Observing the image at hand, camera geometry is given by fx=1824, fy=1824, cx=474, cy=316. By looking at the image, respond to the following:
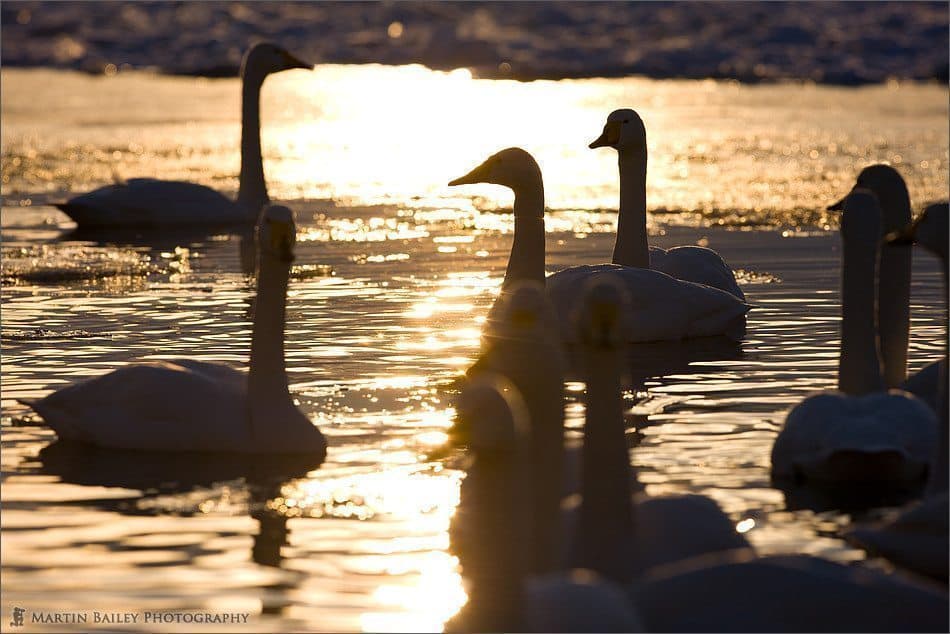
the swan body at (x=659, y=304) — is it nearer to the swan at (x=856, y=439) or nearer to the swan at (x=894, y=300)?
the swan at (x=894, y=300)

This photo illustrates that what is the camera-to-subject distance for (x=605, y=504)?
5941 millimetres

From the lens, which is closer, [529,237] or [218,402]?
[218,402]

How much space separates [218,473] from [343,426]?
1056mm

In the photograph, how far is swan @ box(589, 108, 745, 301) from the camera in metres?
12.5

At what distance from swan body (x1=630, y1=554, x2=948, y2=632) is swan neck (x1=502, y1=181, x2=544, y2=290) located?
17.6ft

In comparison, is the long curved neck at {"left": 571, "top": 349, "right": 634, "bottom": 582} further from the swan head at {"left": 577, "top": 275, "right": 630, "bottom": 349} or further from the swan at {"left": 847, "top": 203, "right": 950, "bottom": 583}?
the swan at {"left": 847, "top": 203, "right": 950, "bottom": 583}

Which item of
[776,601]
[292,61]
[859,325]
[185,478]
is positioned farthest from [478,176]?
[292,61]

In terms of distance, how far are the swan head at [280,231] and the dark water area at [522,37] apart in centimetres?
3728

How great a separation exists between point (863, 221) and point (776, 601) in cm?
336

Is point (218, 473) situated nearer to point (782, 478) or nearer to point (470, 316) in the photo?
point (782, 478)

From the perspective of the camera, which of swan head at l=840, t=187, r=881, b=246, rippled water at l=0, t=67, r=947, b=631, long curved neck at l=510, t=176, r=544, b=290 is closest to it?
rippled water at l=0, t=67, r=947, b=631

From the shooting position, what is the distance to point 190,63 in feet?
170

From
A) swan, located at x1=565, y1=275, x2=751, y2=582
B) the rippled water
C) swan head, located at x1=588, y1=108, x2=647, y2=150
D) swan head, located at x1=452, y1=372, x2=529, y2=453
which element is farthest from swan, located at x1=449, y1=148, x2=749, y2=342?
swan, located at x1=565, y1=275, x2=751, y2=582

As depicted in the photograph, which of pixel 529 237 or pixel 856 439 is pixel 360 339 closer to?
pixel 529 237
